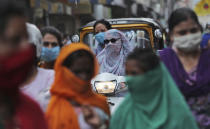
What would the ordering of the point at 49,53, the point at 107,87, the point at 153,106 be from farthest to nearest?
the point at 107,87 < the point at 49,53 < the point at 153,106

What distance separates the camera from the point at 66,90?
2799 mm

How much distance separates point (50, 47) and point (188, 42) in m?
1.41

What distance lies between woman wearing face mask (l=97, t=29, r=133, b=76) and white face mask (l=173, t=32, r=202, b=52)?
2262 millimetres

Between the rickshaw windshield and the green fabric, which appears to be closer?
the green fabric

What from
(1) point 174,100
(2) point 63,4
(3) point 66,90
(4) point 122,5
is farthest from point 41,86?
(4) point 122,5

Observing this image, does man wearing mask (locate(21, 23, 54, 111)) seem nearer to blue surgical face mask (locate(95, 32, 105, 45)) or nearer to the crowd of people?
the crowd of people

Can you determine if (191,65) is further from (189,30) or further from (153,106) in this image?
→ (153,106)

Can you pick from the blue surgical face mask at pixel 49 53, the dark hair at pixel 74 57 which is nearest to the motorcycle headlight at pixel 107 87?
the blue surgical face mask at pixel 49 53

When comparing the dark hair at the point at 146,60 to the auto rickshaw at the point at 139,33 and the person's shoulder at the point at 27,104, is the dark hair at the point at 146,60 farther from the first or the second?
the auto rickshaw at the point at 139,33

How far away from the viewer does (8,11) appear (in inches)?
76.5

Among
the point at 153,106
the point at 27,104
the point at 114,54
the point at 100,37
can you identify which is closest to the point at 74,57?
the point at 153,106

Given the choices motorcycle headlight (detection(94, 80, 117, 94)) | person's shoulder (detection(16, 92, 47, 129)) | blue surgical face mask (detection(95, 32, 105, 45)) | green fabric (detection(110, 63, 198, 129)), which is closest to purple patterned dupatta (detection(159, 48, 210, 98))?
green fabric (detection(110, 63, 198, 129))

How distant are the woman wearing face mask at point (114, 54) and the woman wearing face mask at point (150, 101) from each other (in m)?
2.85

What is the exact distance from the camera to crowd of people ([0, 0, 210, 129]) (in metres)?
1.97
